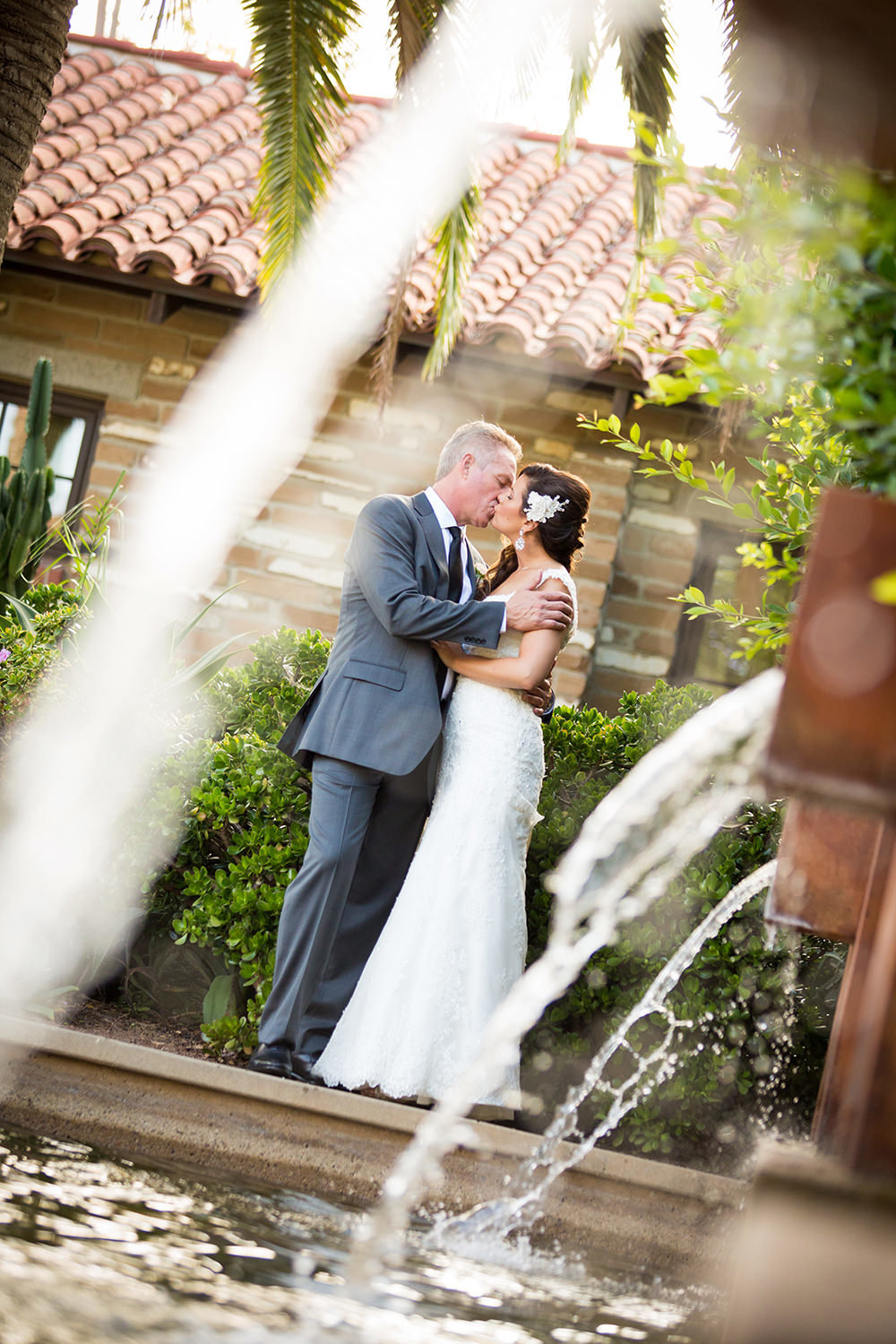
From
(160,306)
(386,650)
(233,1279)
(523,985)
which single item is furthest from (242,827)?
(160,306)

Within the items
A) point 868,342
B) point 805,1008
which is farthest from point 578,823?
point 868,342

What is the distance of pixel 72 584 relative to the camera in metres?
5.41

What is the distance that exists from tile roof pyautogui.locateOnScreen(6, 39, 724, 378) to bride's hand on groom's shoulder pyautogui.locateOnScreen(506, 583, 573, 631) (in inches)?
93.9

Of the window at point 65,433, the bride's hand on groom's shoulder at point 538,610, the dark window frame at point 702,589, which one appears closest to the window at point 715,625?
the dark window frame at point 702,589

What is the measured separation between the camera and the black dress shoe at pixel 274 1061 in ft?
12.0

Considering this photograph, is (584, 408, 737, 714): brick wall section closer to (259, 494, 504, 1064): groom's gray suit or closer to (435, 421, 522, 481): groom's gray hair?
(435, 421, 522, 481): groom's gray hair

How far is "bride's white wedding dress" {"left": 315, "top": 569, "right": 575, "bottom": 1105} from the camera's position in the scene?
3.74m

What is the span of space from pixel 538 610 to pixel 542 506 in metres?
0.41

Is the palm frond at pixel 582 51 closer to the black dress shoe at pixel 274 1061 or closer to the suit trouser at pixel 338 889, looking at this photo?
the suit trouser at pixel 338 889

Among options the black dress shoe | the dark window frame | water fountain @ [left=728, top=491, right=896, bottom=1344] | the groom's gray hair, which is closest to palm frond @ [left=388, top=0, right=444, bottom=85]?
the groom's gray hair

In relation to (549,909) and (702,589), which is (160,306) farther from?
(549,909)

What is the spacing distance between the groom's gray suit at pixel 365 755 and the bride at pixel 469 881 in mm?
124

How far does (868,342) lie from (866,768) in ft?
2.16

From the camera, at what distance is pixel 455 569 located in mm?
4352
